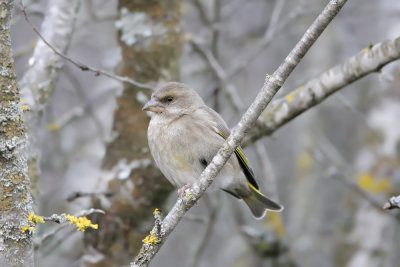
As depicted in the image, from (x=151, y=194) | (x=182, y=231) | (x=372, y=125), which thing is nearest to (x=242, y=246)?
(x=182, y=231)

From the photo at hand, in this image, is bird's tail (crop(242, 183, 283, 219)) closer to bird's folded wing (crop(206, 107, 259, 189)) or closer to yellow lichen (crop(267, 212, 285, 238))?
bird's folded wing (crop(206, 107, 259, 189))

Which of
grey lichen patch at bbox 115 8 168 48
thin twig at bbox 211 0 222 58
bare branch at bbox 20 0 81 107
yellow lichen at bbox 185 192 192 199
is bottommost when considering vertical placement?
yellow lichen at bbox 185 192 192 199

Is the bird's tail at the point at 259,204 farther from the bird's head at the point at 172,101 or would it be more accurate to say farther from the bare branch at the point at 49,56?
the bare branch at the point at 49,56

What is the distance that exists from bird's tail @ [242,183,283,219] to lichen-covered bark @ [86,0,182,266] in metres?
0.82

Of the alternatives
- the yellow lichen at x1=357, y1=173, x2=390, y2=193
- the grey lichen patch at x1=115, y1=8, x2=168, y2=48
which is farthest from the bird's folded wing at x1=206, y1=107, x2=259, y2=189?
the yellow lichen at x1=357, y1=173, x2=390, y2=193

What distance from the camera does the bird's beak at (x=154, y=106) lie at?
4141mm

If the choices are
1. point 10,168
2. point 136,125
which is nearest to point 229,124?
point 136,125

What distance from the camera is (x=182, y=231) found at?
7324 millimetres

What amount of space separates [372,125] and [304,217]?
1604 mm

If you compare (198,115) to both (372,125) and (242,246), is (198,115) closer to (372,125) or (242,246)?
(372,125)

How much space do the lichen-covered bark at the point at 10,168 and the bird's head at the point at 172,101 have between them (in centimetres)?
184

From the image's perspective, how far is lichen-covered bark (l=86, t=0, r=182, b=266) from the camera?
13.4 ft

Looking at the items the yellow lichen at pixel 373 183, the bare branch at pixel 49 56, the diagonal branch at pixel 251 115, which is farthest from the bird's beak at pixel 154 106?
the yellow lichen at pixel 373 183

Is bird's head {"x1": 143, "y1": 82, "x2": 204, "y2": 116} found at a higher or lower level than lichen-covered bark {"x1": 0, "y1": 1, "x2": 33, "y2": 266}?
higher
